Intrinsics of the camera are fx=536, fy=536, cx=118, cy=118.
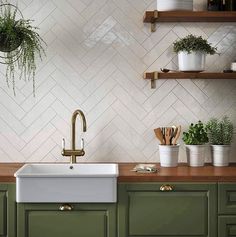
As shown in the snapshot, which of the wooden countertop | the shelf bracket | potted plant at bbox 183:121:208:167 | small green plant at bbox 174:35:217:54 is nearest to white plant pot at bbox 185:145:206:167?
potted plant at bbox 183:121:208:167

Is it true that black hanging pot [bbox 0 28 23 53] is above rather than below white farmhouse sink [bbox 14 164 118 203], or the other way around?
above

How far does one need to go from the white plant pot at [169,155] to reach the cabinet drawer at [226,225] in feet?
1.87

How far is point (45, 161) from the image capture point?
3.88 metres

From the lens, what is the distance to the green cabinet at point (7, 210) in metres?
3.23

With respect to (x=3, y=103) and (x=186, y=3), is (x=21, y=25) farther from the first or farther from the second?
(x=186, y=3)

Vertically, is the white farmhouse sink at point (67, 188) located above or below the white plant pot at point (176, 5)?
below

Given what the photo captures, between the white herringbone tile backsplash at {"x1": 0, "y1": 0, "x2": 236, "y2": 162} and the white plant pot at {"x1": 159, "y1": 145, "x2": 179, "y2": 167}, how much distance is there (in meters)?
0.25

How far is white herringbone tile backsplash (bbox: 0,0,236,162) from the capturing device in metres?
3.86

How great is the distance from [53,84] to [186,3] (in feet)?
3.61

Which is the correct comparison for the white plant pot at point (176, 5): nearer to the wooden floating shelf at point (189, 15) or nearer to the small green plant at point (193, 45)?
the wooden floating shelf at point (189, 15)

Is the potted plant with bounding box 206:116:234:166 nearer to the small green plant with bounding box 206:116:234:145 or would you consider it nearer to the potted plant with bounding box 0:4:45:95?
the small green plant with bounding box 206:116:234:145

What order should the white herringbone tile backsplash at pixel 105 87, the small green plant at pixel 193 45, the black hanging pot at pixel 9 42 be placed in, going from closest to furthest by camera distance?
the black hanging pot at pixel 9 42 → the small green plant at pixel 193 45 → the white herringbone tile backsplash at pixel 105 87

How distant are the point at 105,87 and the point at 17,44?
0.71m

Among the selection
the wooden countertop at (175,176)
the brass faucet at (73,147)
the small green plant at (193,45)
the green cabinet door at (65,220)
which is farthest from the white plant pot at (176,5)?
the green cabinet door at (65,220)
